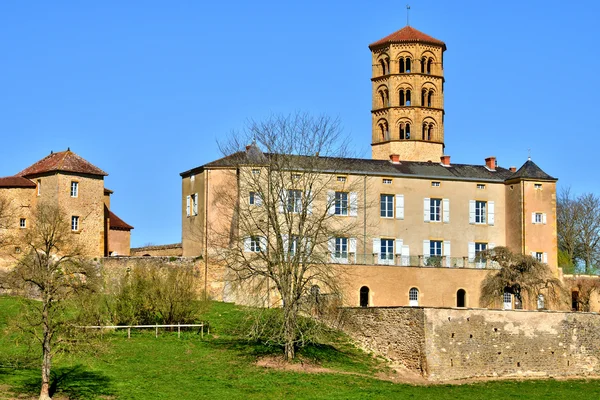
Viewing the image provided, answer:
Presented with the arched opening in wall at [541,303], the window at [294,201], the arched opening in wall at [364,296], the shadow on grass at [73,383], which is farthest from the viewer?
the arched opening in wall at [541,303]

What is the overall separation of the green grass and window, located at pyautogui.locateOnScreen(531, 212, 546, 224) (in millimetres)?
15062

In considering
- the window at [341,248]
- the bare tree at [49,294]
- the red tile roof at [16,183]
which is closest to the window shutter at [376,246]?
the window at [341,248]

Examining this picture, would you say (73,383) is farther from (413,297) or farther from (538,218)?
(538,218)

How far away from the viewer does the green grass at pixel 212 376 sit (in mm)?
37188

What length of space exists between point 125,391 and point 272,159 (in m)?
13.5

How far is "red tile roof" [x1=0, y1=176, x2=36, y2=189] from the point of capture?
5894 cm

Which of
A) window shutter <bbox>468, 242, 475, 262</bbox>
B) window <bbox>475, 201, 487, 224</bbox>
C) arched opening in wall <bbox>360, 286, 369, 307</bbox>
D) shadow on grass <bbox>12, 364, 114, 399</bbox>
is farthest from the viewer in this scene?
window <bbox>475, 201, 487, 224</bbox>

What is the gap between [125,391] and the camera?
36.5 meters

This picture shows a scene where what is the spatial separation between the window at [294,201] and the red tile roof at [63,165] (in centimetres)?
1687

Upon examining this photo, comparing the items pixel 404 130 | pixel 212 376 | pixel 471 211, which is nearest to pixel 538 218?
pixel 471 211

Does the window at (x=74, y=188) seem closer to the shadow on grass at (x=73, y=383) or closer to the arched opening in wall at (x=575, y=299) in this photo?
the shadow on grass at (x=73, y=383)

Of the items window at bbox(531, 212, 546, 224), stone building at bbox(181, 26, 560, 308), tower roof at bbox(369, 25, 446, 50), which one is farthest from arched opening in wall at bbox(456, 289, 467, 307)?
tower roof at bbox(369, 25, 446, 50)

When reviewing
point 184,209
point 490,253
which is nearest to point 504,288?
point 490,253

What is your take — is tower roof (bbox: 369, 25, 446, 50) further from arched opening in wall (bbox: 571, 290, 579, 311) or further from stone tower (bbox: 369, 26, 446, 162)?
arched opening in wall (bbox: 571, 290, 579, 311)
